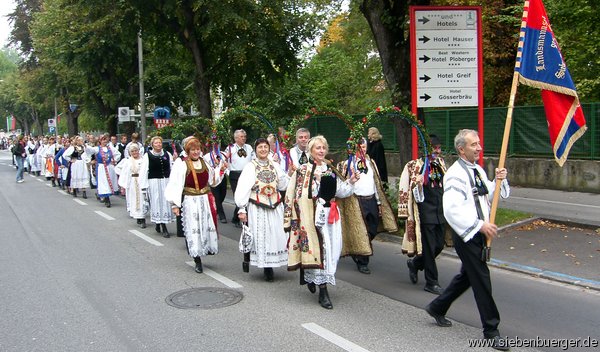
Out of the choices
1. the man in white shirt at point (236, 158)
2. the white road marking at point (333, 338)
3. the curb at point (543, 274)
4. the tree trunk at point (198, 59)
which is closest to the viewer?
the white road marking at point (333, 338)

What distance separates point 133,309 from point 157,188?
5.22 m

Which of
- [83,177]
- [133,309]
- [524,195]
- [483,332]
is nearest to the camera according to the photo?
[483,332]

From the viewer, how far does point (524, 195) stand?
14.5m

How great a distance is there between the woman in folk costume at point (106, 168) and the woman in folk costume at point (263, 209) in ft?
31.0

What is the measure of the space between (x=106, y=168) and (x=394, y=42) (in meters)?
9.19

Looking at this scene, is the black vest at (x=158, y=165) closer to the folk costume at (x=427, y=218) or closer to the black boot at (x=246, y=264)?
the black boot at (x=246, y=264)

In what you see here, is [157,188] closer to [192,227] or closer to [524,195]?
[192,227]

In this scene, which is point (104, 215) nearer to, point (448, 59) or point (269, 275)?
point (269, 275)

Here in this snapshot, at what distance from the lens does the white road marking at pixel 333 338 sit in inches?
196

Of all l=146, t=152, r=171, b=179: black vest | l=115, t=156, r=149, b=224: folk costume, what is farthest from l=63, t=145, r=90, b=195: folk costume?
l=146, t=152, r=171, b=179: black vest

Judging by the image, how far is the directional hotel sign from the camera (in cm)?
981

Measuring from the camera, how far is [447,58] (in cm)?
988

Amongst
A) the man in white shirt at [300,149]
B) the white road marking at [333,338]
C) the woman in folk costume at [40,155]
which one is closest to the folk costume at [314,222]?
the white road marking at [333,338]

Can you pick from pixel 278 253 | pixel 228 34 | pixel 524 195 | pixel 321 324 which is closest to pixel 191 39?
pixel 228 34
